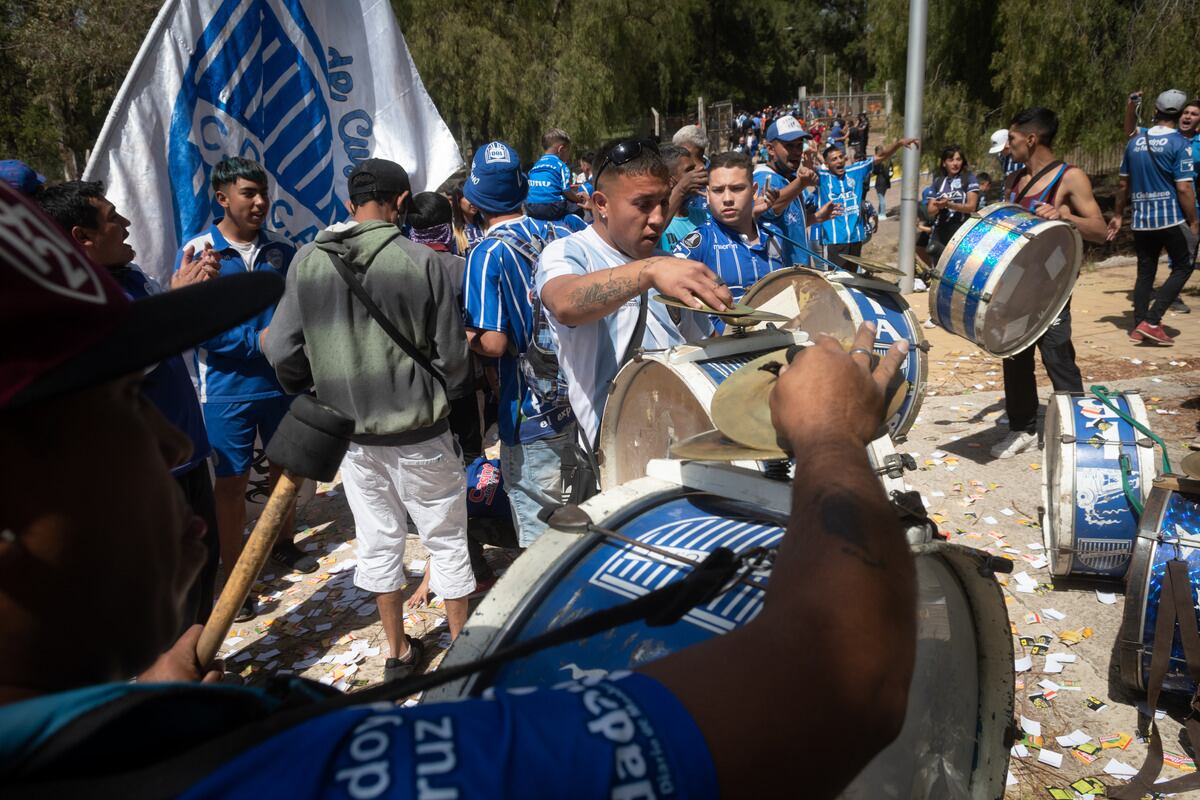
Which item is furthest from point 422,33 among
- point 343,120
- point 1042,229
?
point 1042,229

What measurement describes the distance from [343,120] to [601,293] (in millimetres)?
3114

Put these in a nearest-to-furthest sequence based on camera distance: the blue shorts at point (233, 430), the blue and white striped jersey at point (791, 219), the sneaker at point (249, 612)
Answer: the blue shorts at point (233, 430), the sneaker at point (249, 612), the blue and white striped jersey at point (791, 219)

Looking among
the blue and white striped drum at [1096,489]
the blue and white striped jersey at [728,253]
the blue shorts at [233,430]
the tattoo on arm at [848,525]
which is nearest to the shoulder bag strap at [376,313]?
the blue shorts at [233,430]

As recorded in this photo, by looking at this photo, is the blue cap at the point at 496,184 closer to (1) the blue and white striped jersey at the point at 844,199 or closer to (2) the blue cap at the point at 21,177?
(2) the blue cap at the point at 21,177

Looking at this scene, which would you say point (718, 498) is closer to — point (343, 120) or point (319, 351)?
point (319, 351)

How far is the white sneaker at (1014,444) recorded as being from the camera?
5.36 meters

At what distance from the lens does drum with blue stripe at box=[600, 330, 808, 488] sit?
7.97 ft

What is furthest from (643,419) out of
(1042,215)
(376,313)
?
(1042,215)

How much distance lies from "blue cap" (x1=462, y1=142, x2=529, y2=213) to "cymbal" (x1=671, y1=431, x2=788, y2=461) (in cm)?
269

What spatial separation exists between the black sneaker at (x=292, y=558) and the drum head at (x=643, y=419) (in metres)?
2.52

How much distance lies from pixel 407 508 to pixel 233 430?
1264 mm

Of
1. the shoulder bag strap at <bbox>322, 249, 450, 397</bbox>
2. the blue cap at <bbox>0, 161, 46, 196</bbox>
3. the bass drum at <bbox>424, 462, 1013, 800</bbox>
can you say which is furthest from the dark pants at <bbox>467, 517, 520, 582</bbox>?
the blue cap at <bbox>0, 161, 46, 196</bbox>

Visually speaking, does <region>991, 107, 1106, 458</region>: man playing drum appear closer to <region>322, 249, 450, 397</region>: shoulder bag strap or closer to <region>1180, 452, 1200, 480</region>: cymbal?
<region>1180, 452, 1200, 480</region>: cymbal

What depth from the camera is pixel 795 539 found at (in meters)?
0.87
